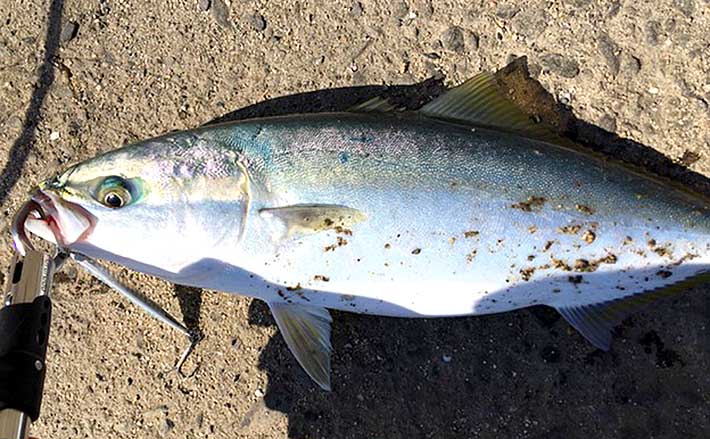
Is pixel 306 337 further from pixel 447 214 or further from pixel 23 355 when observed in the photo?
pixel 23 355

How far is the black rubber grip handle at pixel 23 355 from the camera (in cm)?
192

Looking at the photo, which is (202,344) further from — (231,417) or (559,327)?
(559,327)

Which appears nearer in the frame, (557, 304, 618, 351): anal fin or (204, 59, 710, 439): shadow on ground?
(557, 304, 618, 351): anal fin

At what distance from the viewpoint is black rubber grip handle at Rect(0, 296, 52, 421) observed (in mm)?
1916

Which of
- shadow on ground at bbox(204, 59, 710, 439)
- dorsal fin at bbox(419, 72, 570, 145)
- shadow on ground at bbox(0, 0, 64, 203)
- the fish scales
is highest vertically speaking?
shadow on ground at bbox(0, 0, 64, 203)

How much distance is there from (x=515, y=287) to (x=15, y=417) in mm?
1799

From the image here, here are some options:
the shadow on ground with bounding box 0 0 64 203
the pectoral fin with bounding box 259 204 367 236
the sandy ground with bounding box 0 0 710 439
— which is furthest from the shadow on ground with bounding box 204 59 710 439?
the shadow on ground with bounding box 0 0 64 203

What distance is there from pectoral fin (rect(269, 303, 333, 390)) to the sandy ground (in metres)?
0.26

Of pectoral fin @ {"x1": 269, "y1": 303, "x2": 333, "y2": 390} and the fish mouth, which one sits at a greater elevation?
the fish mouth

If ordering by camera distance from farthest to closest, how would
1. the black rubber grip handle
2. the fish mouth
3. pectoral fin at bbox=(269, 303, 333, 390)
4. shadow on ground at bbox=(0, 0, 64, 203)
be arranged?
shadow on ground at bbox=(0, 0, 64, 203) < pectoral fin at bbox=(269, 303, 333, 390) < the fish mouth < the black rubber grip handle

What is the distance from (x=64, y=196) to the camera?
2314 millimetres

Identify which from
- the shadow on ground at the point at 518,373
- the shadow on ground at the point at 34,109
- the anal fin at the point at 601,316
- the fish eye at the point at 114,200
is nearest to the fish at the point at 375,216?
the fish eye at the point at 114,200

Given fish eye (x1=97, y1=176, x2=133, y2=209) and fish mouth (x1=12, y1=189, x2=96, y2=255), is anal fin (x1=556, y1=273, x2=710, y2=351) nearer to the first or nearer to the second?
fish eye (x1=97, y1=176, x2=133, y2=209)

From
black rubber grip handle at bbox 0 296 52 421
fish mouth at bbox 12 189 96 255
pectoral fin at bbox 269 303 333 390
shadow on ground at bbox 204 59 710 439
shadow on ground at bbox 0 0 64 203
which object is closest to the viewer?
black rubber grip handle at bbox 0 296 52 421
